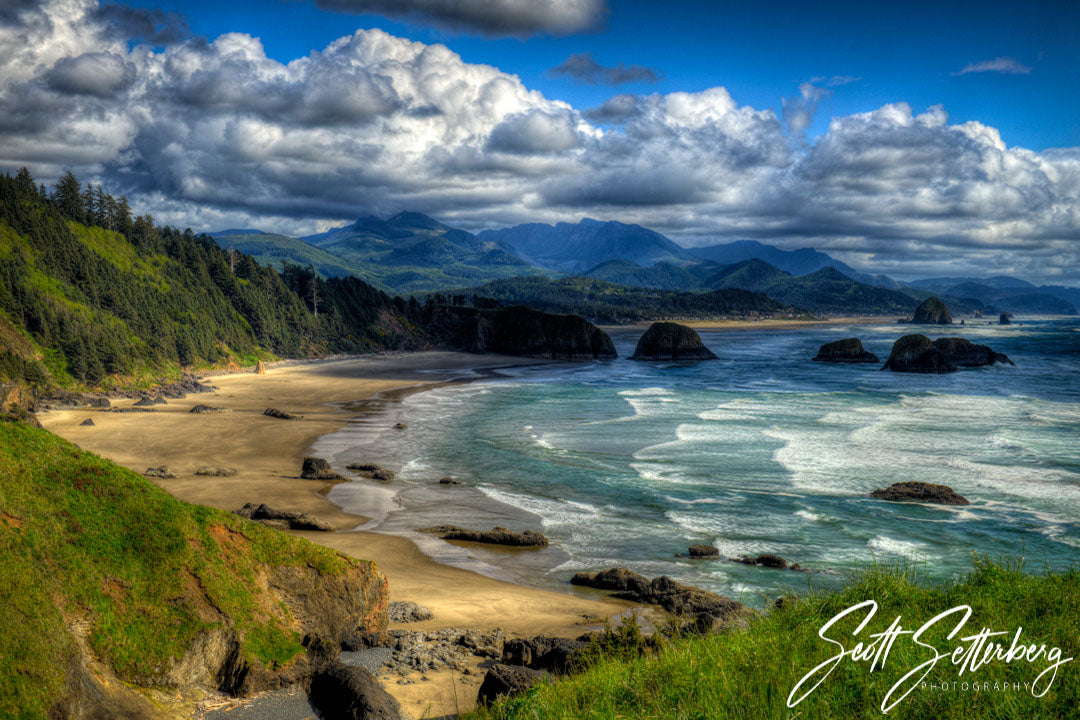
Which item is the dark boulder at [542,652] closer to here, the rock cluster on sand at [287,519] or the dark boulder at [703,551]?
the dark boulder at [703,551]

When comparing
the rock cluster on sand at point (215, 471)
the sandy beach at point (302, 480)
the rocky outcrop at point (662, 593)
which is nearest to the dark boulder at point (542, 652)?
the sandy beach at point (302, 480)

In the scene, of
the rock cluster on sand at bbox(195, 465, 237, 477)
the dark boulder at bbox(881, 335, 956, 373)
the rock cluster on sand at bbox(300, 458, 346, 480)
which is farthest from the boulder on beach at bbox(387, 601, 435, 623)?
the dark boulder at bbox(881, 335, 956, 373)

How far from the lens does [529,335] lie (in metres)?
109

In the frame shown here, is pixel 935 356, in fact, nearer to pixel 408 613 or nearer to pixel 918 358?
pixel 918 358

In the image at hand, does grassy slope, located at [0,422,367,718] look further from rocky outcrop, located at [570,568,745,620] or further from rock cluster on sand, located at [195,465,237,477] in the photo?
rock cluster on sand, located at [195,465,237,477]

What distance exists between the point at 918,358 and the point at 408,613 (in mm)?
77306

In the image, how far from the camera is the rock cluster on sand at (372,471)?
2902 cm

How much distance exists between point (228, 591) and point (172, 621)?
0.87 metres

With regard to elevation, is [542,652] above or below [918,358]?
below

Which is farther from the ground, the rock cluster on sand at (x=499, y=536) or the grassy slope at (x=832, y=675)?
the grassy slope at (x=832, y=675)

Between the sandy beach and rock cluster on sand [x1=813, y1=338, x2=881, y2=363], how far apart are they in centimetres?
5477

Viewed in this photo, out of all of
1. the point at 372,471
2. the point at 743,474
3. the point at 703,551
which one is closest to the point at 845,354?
the point at 743,474

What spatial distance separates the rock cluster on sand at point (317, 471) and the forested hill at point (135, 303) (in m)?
27.9

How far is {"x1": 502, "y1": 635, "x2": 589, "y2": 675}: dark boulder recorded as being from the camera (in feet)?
36.1
